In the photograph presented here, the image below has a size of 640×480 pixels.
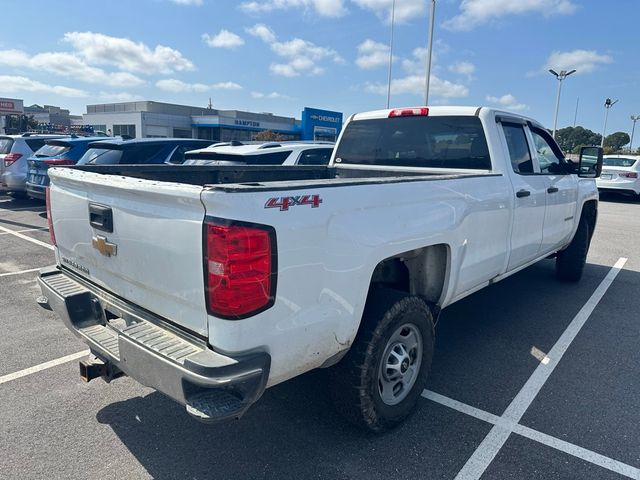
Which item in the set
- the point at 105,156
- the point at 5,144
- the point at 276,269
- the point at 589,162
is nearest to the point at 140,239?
the point at 276,269

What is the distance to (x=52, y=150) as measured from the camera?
34.5 feet

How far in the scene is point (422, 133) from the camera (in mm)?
4512

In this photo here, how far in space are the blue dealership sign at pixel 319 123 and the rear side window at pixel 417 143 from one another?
1004 inches

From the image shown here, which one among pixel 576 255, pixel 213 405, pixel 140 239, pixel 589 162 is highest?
pixel 589 162

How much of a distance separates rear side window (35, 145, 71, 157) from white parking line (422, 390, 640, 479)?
31.7 ft

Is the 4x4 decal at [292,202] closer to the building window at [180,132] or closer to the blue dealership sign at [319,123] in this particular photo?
the blue dealership sign at [319,123]

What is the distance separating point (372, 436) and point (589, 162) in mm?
4173

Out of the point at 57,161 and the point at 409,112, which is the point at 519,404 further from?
the point at 57,161

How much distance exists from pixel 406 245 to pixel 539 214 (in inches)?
96.9

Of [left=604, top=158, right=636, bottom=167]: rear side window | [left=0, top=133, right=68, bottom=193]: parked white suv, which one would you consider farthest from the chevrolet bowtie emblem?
[left=604, top=158, right=636, bottom=167]: rear side window

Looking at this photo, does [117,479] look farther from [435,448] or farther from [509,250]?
[509,250]

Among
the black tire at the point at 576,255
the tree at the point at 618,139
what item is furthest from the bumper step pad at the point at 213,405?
the tree at the point at 618,139

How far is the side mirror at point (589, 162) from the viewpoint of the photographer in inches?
206

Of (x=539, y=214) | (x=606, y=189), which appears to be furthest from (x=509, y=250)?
(x=606, y=189)
